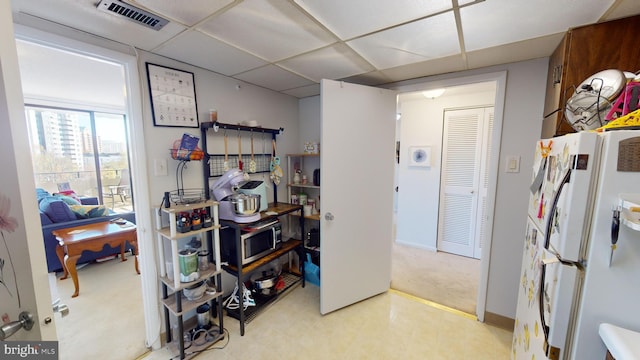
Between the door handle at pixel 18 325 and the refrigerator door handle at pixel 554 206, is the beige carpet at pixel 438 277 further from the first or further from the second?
the door handle at pixel 18 325

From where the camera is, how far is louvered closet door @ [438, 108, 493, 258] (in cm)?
309

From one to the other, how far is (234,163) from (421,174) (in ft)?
8.77

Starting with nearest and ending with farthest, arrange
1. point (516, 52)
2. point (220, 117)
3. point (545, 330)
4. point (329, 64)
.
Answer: point (545, 330) < point (516, 52) < point (329, 64) < point (220, 117)

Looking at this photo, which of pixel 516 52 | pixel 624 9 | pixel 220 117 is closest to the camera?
pixel 624 9

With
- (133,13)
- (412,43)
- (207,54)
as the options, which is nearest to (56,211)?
(207,54)

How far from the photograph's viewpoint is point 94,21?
124 centimetres

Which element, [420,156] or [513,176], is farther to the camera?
[420,156]

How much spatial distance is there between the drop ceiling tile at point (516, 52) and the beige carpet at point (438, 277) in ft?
7.10

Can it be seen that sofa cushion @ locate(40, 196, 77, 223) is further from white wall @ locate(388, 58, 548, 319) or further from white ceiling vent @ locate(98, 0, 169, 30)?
white wall @ locate(388, 58, 548, 319)

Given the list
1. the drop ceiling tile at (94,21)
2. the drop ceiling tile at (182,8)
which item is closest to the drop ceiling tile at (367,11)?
the drop ceiling tile at (182,8)

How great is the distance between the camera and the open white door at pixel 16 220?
0.61 meters

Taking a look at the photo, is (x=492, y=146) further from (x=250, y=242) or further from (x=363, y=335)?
(x=250, y=242)

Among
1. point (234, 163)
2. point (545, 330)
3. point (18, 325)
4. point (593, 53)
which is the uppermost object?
point (593, 53)

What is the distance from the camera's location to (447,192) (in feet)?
11.1
